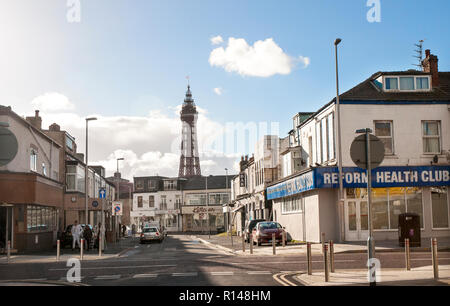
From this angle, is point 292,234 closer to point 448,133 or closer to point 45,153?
point 448,133

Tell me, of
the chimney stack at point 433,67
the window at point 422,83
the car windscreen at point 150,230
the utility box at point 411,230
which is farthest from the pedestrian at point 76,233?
the chimney stack at point 433,67

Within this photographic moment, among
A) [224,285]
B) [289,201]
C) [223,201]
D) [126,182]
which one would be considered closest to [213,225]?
[223,201]

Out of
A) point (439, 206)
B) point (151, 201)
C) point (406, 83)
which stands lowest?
point (439, 206)

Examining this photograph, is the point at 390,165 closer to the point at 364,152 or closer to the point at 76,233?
the point at 76,233

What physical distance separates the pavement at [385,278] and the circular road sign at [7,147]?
7.16 m

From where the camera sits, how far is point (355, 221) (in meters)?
30.6

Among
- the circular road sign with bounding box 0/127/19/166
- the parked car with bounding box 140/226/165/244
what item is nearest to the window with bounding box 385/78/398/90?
the parked car with bounding box 140/226/165/244

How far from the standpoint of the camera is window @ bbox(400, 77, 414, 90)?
33.0 metres

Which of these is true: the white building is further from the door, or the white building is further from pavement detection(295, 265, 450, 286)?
pavement detection(295, 265, 450, 286)

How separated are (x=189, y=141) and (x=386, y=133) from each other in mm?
113680

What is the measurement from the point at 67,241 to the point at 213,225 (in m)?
62.9

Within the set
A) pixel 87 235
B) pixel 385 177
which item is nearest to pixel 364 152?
pixel 385 177

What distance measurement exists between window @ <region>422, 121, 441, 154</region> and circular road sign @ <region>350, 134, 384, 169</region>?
2256cm
